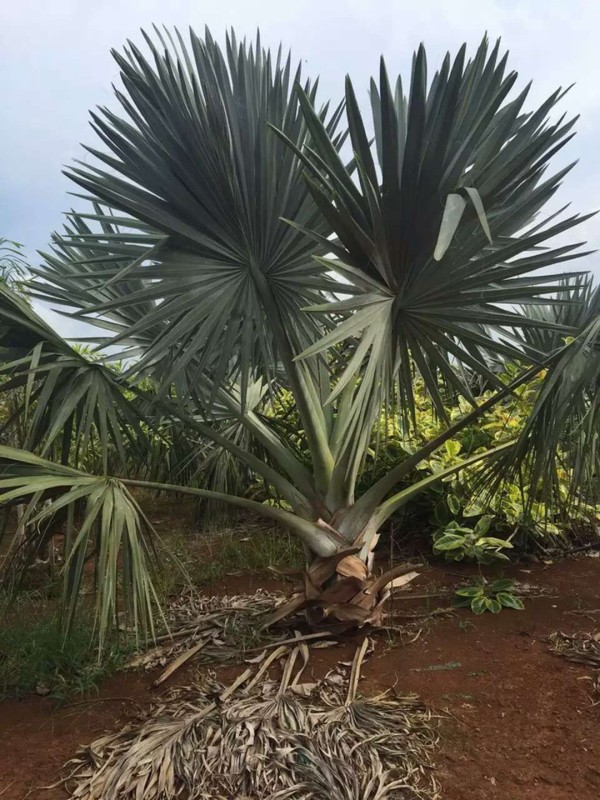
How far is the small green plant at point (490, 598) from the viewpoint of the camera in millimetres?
3238

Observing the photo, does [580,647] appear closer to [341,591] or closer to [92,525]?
[341,591]

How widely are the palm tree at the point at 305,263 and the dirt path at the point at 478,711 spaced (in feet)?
1.36

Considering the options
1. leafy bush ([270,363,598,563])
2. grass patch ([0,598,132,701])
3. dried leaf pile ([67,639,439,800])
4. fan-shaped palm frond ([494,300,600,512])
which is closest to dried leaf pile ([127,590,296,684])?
grass patch ([0,598,132,701])

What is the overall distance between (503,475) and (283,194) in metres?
1.88

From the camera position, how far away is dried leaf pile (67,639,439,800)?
1923 mm

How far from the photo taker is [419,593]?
12.0 feet

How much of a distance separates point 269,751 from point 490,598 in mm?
1746

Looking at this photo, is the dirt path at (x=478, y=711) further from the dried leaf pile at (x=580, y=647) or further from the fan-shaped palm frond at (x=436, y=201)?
the fan-shaped palm frond at (x=436, y=201)

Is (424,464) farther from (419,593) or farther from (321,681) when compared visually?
(321,681)

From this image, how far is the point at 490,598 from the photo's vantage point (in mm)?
3350

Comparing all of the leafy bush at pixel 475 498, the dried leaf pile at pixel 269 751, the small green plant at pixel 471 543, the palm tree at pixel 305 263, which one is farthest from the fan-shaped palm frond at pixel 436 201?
the small green plant at pixel 471 543

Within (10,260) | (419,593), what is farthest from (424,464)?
(10,260)

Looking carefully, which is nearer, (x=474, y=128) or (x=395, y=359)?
(x=474, y=128)

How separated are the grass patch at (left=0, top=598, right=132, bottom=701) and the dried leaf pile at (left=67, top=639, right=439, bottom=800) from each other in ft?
1.62
